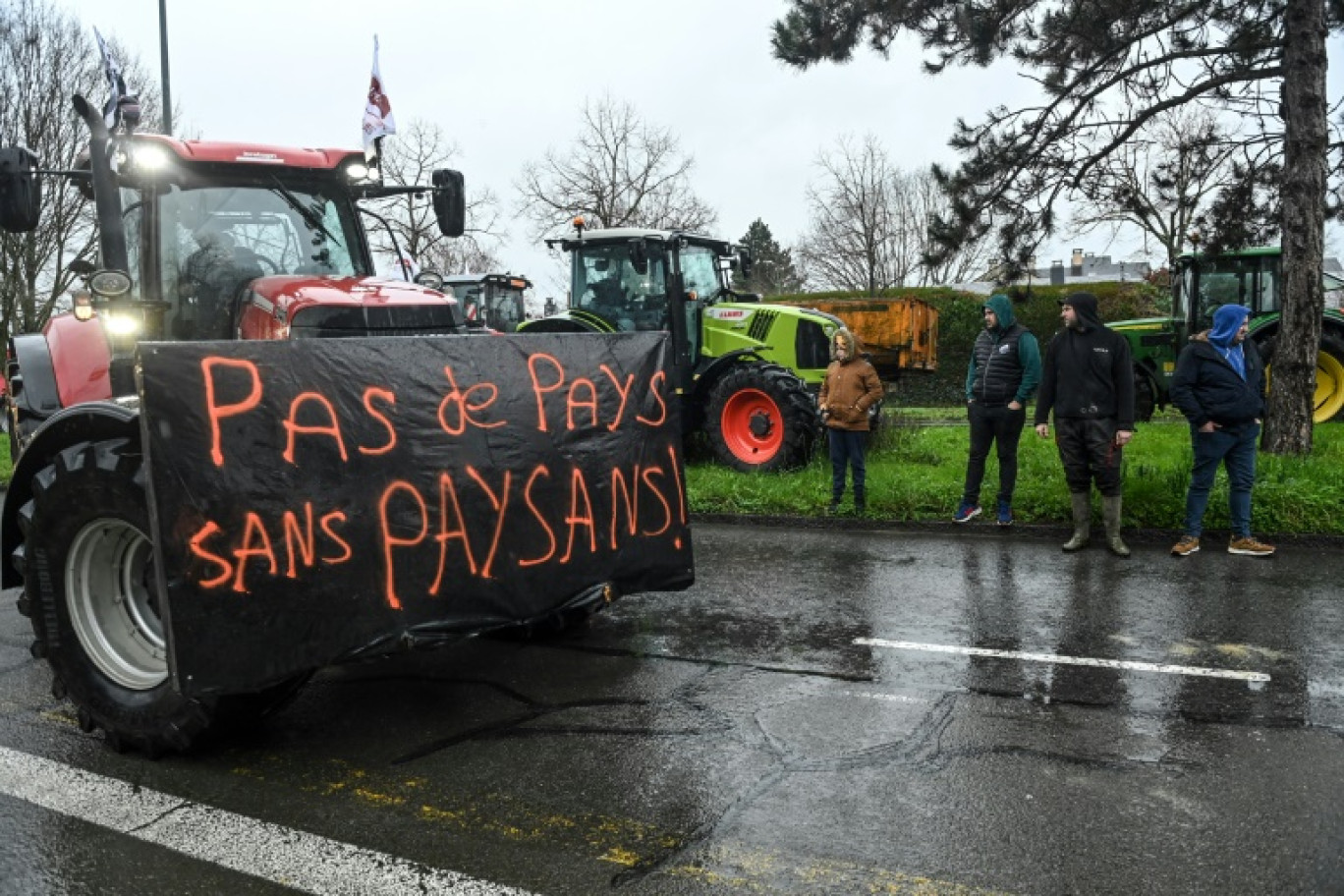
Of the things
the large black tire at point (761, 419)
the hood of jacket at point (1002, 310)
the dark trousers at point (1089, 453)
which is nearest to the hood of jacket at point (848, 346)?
the hood of jacket at point (1002, 310)

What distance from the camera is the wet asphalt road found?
3262 millimetres

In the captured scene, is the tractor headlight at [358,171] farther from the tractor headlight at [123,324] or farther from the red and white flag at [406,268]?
the tractor headlight at [123,324]

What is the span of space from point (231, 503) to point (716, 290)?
31.2 feet

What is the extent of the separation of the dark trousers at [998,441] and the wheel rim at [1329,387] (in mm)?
9329

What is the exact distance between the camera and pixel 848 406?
9.59m

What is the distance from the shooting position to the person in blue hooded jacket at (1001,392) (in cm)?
898

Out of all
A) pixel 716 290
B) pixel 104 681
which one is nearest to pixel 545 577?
pixel 104 681

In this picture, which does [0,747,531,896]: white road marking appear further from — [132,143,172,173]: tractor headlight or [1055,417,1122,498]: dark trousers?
[1055,417,1122,498]: dark trousers

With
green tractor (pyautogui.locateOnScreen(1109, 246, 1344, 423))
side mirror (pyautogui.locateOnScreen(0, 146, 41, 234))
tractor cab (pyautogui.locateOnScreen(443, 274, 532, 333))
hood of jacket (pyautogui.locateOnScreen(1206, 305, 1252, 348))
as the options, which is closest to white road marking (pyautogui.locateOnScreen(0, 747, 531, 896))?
side mirror (pyautogui.locateOnScreen(0, 146, 41, 234))

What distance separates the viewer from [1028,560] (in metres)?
7.87

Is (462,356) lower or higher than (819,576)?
higher

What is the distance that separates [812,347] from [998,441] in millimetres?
3512

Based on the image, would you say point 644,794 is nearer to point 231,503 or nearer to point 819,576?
point 231,503

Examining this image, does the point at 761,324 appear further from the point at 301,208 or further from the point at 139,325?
the point at 139,325
